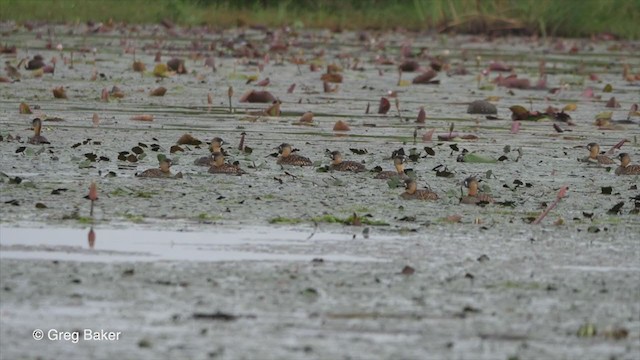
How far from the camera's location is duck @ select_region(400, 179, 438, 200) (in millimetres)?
6125

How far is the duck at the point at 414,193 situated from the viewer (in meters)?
6.12

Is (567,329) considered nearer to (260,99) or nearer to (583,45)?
(260,99)

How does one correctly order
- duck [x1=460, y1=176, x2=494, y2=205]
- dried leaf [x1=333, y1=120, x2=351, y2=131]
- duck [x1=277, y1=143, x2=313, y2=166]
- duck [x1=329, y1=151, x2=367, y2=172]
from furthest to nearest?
dried leaf [x1=333, y1=120, x2=351, y2=131] → duck [x1=277, y1=143, x2=313, y2=166] → duck [x1=329, y1=151, x2=367, y2=172] → duck [x1=460, y1=176, x2=494, y2=205]

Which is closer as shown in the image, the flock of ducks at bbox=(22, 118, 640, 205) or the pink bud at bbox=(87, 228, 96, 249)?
the pink bud at bbox=(87, 228, 96, 249)

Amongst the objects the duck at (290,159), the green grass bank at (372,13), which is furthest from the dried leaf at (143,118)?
the green grass bank at (372,13)

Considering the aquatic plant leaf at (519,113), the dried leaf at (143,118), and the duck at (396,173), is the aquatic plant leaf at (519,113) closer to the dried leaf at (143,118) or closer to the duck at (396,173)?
the dried leaf at (143,118)

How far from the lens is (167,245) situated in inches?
192

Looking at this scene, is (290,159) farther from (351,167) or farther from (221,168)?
(221,168)

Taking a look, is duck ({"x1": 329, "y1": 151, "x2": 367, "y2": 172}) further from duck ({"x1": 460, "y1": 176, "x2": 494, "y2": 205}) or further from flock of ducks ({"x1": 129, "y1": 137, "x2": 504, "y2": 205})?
duck ({"x1": 460, "y1": 176, "x2": 494, "y2": 205})

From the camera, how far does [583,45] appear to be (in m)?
22.2

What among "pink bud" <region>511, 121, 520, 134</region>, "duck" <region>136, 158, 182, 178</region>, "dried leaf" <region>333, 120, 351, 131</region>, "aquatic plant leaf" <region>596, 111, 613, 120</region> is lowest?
"duck" <region>136, 158, 182, 178</region>

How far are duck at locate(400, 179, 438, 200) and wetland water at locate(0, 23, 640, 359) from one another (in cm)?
8

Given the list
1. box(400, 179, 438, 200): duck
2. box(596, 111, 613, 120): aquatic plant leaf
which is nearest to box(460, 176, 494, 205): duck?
box(400, 179, 438, 200): duck

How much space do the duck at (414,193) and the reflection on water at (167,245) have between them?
947mm
